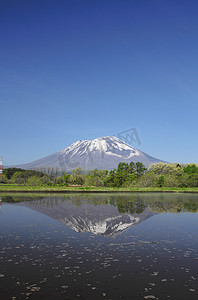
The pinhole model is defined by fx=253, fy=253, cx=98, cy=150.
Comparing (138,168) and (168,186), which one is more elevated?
(138,168)

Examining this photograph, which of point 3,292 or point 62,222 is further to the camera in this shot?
point 62,222

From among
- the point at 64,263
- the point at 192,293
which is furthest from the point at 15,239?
the point at 192,293

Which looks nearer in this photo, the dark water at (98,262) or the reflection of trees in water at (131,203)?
the dark water at (98,262)

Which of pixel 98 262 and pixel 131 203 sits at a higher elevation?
pixel 98 262

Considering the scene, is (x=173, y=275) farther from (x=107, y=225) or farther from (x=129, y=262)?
(x=107, y=225)

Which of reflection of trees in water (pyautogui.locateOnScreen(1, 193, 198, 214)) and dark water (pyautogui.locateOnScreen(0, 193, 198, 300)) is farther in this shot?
reflection of trees in water (pyautogui.locateOnScreen(1, 193, 198, 214))

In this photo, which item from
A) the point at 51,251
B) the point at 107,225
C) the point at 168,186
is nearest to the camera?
the point at 51,251

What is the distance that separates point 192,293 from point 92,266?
321cm

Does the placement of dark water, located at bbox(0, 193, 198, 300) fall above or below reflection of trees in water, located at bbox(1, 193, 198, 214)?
above

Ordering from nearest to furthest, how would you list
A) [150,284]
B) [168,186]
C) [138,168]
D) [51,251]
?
1. [150,284]
2. [51,251]
3. [168,186]
4. [138,168]

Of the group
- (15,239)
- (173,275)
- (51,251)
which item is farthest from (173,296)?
(15,239)

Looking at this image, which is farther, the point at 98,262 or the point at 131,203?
the point at 131,203

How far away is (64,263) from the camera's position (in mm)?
8586

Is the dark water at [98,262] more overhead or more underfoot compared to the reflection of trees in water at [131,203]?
more overhead
